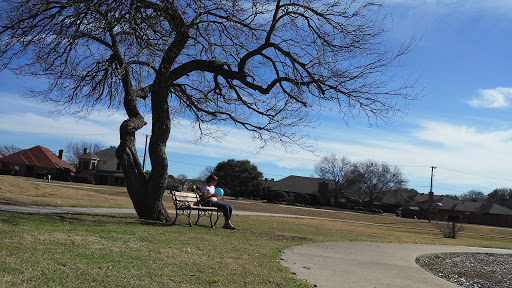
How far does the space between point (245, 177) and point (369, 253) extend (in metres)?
66.9

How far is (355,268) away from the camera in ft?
24.8

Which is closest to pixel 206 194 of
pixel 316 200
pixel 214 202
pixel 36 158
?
pixel 214 202

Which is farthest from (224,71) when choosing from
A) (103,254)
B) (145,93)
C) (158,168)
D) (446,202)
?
(446,202)

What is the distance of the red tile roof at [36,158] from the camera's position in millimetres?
75562

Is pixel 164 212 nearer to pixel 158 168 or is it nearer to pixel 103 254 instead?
pixel 158 168

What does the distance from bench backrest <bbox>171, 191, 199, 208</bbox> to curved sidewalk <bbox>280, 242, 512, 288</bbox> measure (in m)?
4.16

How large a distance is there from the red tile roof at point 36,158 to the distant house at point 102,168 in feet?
21.1

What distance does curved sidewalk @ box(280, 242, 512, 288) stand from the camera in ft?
21.2

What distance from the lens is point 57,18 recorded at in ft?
37.1

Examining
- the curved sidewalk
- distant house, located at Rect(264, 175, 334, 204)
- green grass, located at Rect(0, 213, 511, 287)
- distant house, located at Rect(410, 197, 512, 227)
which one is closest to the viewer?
green grass, located at Rect(0, 213, 511, 287)

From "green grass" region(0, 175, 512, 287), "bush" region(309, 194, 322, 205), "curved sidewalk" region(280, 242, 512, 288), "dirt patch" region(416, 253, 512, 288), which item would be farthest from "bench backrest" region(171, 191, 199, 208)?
"bush" region(309, 194, 322, 205)

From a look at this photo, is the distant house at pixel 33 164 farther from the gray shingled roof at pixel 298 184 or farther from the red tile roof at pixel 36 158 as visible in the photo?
the gray shingled roof at pixel 298 184

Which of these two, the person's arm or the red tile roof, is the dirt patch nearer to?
the person's arm

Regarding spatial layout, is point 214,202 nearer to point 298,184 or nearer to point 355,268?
point 355,268
